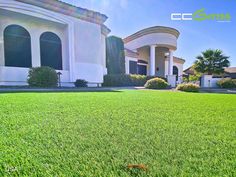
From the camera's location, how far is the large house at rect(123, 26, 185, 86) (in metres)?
26.2

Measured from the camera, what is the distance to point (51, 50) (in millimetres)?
15992

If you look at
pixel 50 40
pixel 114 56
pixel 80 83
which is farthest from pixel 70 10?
pixel 114 56

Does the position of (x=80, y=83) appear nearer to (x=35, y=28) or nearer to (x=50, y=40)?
(x=50, y=40)

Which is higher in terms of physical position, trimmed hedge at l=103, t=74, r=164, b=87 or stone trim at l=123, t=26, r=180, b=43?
stone trim at l=123, t=26, r=180, b=43

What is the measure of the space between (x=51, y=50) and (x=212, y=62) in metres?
26.6

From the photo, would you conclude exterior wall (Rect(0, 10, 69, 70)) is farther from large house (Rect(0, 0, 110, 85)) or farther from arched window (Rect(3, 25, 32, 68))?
arched window (Rect(3, 25, 32, 68))

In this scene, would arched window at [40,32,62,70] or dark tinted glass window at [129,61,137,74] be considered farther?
dark tinted glass window at [129,61,137,74]

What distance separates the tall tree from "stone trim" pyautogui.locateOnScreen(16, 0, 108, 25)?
4.51 meters

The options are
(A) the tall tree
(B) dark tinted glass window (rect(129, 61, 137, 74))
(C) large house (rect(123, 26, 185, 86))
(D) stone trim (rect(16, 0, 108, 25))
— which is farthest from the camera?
(B) dark tinted glass window (rect(129, 61, 137, 74))

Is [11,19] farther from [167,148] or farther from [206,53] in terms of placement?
[206,53]

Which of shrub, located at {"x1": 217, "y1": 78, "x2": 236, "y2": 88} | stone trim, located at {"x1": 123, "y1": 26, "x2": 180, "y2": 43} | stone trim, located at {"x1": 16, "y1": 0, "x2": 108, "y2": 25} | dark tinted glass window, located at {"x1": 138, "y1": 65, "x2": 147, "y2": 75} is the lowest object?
shrub, located at {"x1": 217, "y1": 78, "x2": 236, "y2": 88}

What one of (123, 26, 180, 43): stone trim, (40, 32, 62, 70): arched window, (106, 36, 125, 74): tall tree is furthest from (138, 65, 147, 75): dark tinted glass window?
(40, 32, 62, 70): arched window

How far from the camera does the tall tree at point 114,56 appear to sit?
22.1m

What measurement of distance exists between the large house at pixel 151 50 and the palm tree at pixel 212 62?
6317 mm
